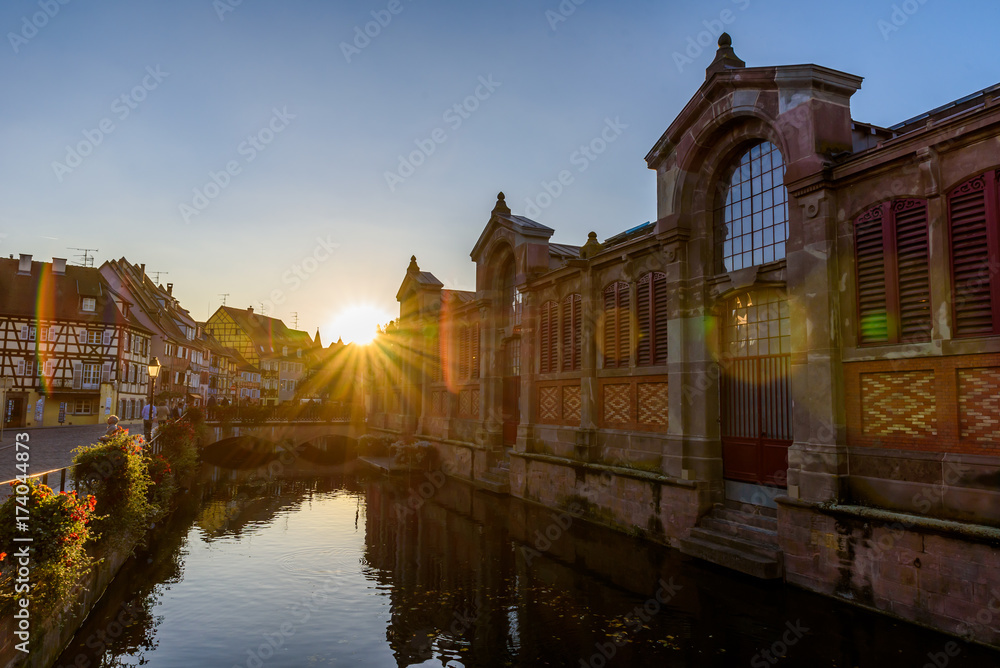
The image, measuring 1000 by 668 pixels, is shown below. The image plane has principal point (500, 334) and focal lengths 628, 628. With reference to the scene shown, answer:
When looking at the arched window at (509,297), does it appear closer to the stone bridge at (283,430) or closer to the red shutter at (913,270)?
the red shutter at (913,270)

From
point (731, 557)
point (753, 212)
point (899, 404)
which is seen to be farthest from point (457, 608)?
point (753, 212)

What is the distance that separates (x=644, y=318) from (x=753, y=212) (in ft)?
14.5

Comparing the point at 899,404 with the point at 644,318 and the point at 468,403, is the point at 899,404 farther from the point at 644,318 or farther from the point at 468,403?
the point at 468,403

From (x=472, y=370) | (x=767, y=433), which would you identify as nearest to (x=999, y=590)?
(x=767, y=433)

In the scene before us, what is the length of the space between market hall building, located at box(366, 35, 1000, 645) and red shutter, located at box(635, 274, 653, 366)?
64 millimetres

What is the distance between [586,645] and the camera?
9641 millimetres

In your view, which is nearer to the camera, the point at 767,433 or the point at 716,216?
the point at 767,433

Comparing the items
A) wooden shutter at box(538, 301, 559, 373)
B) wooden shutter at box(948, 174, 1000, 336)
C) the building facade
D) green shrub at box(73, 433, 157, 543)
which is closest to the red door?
wooden shutter at box(948, 174, 1000, 336)

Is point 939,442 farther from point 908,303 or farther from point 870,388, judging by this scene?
point 908,303

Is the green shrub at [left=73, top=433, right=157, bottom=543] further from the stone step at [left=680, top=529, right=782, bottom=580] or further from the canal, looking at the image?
the stone step at [left=680, top=529, right=782, bottom=580]

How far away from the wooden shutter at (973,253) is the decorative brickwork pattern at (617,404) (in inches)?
370

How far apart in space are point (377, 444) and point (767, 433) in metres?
27.1

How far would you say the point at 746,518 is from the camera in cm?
1402

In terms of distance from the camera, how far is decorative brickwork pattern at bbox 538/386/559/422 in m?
22.2
